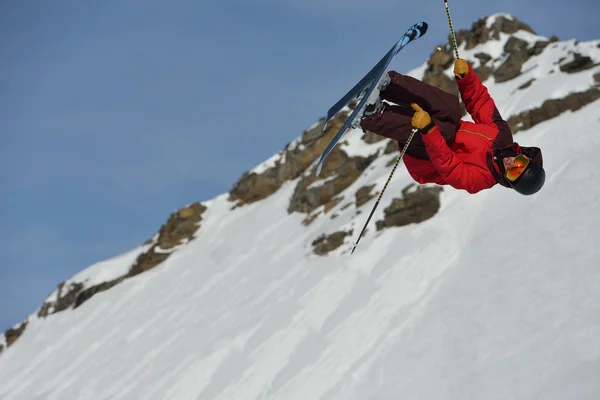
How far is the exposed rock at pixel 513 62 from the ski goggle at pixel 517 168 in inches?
929

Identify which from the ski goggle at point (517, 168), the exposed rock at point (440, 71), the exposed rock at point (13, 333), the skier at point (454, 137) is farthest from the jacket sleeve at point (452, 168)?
the exposed rock at point (13, 333)

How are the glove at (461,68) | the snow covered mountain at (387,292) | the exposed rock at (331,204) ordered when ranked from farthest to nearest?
the exposed rock at (331,204), the snow covered mountain at (387,292), the glove at (461,68)

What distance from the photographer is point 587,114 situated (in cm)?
1934

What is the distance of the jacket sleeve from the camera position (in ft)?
18.2

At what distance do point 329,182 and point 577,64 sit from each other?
12443mm

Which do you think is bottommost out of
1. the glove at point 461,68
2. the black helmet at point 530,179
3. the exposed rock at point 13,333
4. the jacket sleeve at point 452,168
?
the black helmet at point 530,179

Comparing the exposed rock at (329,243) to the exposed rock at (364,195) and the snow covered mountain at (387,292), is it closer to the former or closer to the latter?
the snow covered mountain at (387,292)

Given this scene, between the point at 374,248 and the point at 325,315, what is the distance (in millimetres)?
3518

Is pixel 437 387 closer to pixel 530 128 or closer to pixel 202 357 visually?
pixel 202 357

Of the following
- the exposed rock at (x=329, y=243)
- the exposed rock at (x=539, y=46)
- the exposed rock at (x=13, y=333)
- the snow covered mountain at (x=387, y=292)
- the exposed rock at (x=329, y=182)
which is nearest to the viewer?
the snow covered mountain at (x=387, y=292)

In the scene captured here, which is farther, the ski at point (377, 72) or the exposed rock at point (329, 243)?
the exposed rock at point (329, 243)

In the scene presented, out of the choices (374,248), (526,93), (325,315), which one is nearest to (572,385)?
(325,315)

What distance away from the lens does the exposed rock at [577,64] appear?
23036 millimetres

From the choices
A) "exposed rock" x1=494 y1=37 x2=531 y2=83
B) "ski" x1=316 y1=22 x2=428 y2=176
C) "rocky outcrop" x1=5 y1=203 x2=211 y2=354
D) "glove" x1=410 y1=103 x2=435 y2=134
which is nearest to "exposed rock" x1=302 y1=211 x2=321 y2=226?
"exposed rock" x1=494 y1=37 x2=531 y2=83
